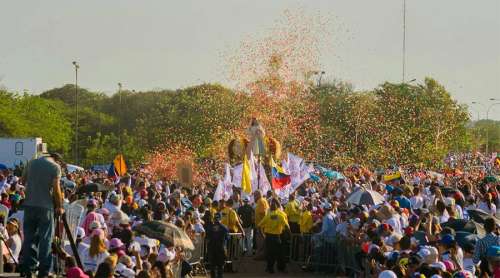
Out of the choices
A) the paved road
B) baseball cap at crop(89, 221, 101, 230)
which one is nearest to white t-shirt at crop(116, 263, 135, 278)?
baseball cap at crop(89, 221, 101, 230)

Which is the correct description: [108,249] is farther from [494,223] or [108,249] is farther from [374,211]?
[374,211]

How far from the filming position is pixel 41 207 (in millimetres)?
15078

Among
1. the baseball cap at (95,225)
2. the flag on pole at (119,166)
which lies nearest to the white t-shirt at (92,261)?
A: the baseball cap at (95,225)

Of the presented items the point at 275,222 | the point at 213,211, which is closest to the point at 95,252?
the point at 213,211

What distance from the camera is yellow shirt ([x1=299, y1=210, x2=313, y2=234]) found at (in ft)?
86.5

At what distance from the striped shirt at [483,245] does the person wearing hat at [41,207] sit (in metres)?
5.41

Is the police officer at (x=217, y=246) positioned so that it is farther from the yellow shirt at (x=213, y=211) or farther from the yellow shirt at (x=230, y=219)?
the yellow shirt at (x=230, y=219)

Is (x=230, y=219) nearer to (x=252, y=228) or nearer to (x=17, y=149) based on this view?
(x=252, y=228)

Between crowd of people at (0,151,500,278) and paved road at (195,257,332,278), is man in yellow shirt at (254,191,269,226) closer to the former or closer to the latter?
crowd of people at (0,151,500,278)

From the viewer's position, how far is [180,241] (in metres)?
18.3

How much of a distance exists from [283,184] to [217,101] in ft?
190

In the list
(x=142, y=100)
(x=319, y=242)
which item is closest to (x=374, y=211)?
(x=319, y=242)

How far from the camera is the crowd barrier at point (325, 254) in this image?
23953 mm

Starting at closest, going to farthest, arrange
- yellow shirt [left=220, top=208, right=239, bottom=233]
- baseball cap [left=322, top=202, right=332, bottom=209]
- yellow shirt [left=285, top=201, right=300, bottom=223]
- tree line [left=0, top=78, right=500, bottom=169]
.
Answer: baseball cap [left=322, top=202, right=332, bottom=209]
yellow shirt [left=220, top=208, right=239, bottom=233]
yellow shirt [left=285, top=201, right=300, bottom=223]
tree line [left=0, top=78, right=500, bottom=169]
